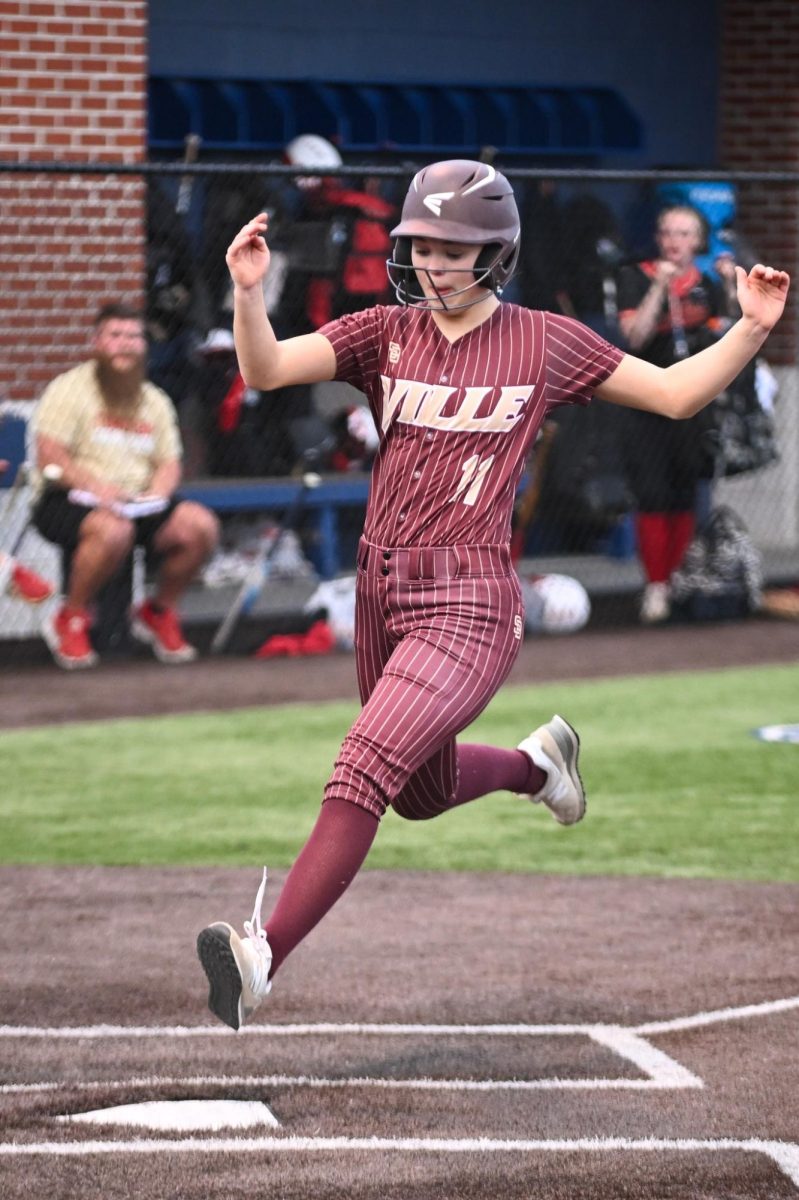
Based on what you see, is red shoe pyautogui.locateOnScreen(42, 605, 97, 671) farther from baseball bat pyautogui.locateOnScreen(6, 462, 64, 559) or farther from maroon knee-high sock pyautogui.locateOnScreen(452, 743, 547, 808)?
maroon knee-high sock pyautogui.locateOnScreen(452, 743, 547, 808)

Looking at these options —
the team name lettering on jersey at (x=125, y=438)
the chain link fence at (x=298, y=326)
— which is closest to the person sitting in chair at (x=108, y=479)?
the team name lettering on jersey at (x=125, y=438)

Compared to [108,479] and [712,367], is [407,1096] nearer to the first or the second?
[712,367]

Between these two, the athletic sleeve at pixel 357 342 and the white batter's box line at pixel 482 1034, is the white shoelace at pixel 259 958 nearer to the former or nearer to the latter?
the white batter's box line at pixel 482 1034

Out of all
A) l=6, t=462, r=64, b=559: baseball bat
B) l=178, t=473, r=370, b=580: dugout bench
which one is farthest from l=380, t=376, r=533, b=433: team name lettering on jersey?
l=178, t=473, r=370, b=580: dugout bench

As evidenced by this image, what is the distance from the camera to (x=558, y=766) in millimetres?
5578

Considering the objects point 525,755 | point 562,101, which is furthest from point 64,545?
point 562,101

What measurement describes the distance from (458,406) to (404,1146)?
1.56 metres

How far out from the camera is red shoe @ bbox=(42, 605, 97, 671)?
10.8 metres

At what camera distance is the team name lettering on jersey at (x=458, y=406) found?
458 cm

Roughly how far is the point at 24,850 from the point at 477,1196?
356 centimetres

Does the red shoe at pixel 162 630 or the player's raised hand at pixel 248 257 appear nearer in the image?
the player's raised hand at pixel 248 257

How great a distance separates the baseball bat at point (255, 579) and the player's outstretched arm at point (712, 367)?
6676 mm

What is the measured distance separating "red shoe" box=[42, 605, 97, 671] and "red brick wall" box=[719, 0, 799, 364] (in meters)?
6.38

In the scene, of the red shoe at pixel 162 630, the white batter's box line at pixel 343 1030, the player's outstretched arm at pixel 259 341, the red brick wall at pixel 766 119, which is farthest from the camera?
the red brick wall at pixel 766 119
